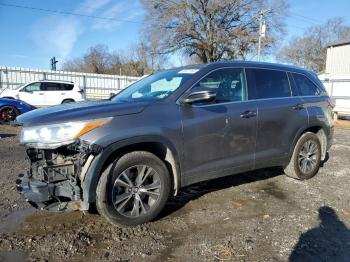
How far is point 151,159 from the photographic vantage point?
12.2 feet

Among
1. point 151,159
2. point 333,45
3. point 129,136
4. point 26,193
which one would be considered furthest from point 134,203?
point 333,45

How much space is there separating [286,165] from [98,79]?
2231cm

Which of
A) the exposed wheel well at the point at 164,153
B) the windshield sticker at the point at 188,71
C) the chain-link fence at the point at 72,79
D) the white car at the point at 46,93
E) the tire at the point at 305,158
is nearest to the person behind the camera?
the exposed wheel well at the point at 164,153

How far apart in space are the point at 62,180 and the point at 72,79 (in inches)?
879

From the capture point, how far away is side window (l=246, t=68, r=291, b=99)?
476 cm

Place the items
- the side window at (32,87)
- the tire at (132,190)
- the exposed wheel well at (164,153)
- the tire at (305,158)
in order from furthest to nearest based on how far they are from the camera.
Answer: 1. the side window at (32,87)
2. the tire at (305,158)
3. the exposed wheel well at (164,153)
4. the tire at (132,190)

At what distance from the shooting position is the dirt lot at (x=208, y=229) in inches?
127

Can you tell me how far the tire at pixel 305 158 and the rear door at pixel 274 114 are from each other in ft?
0.80

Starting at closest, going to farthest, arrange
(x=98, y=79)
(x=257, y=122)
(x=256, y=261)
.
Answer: (x=256, y=261)
(x=257, y=122)
(x=98, y=79)

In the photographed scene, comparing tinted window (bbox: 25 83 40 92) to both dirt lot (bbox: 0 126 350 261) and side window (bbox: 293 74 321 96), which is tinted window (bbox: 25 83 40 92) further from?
side window (bbox: 293 74 321 96)

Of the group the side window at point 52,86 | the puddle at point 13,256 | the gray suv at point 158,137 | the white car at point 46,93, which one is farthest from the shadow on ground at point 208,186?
the side window at point 52,86

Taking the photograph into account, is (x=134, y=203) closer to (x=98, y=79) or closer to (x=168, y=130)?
(x=168, y=130)

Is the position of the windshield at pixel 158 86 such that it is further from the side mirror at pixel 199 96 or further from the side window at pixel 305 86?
the side window at pixel 305 86

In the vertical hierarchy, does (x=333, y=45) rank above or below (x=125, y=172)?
above
